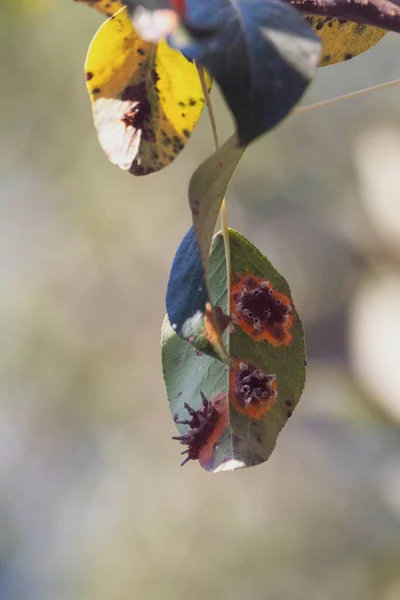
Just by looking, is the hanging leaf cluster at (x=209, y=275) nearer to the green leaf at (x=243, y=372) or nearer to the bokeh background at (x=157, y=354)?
the green leaf at (x=243, y=372)

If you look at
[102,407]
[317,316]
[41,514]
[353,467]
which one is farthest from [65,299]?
[353,467]

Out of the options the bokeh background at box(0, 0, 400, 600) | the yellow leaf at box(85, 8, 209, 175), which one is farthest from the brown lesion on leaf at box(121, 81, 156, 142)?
the bokeh background at box(0, 0, 400, 600)

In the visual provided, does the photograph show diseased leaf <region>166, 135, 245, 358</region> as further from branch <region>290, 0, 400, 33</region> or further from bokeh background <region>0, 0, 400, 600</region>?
bokeh background <region>0, 0, 400, 600</region>

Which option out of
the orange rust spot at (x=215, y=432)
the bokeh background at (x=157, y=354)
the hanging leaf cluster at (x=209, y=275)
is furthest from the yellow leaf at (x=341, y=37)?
the bokeh background at (x=157, y=354)

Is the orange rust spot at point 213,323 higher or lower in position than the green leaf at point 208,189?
Result: lower

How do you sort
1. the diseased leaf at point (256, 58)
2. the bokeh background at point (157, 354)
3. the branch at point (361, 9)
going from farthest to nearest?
1. the bokeh background at point (157, 354)
2. the branch at point (361, 9)
3. the diseased leaf at point (256, 58)

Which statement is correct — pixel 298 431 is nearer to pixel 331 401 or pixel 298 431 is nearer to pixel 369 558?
pixel 331 401
